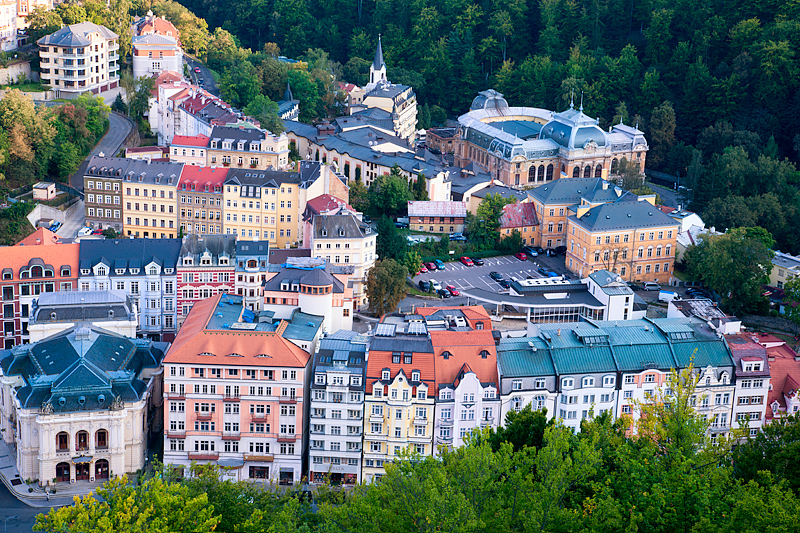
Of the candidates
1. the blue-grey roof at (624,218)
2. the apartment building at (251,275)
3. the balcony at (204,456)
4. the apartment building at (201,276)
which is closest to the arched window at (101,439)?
the balcony at (204,456)

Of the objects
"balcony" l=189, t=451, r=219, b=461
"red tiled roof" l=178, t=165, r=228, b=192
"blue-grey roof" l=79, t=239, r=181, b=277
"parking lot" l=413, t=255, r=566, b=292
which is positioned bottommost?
"balcony" l=189, t=451, r=219, b=461

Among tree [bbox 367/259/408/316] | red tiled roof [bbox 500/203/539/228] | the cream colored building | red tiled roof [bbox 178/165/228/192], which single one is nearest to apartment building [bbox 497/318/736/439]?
tree [bbox 367/259/408/316]

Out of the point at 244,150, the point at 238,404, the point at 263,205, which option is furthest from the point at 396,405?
the point at 244,150

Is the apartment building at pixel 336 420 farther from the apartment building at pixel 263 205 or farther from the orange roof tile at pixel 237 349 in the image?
the apartment building at pixel 263 205

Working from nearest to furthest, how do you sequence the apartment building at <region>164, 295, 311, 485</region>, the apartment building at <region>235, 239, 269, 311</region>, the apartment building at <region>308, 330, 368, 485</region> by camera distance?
the apartment building at <region>308, 330, 368, 485</region> < the apartment building at <region>164, 295, 311, 485</region> < the apartment building at <region>235, 239, 269, 311</region>

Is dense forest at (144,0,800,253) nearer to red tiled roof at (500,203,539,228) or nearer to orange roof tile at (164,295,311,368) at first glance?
red tiled roof at (500,203,539,228)

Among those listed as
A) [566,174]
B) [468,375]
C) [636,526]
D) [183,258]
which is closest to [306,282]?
[183,258]
